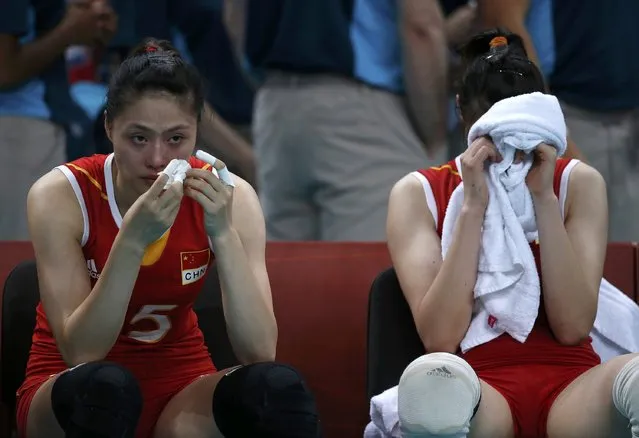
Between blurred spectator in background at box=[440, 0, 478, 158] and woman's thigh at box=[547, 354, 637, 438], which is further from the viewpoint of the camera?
blurred spectator in background at box=[440, 0, 478, 158]

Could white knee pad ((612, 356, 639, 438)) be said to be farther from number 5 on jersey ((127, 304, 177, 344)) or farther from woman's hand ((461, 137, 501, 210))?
number 5 on jersey ((127, 304, 177, 344))

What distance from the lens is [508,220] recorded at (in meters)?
2.08

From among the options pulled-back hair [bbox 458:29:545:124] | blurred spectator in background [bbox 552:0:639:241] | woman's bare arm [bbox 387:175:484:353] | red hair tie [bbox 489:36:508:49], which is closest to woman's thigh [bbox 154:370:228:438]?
woman's bare arm [bbox 387:175:484:353]

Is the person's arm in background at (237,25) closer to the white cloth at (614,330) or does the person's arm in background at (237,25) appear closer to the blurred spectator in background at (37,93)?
the blurred spectator in background at (37,93)

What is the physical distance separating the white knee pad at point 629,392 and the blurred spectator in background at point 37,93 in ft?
5.54

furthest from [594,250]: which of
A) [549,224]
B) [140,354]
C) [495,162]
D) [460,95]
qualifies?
[140,354]

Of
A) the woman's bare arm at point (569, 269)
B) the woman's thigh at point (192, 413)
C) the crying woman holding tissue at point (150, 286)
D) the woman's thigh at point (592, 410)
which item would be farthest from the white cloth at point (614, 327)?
the woman's thigh at point (192, 413)

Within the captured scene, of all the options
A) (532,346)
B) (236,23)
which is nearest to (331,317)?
(532,346)

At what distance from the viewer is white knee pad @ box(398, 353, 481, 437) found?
1.75 m

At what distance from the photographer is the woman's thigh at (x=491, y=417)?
1882 mm

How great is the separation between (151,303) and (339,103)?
1107 millimetres

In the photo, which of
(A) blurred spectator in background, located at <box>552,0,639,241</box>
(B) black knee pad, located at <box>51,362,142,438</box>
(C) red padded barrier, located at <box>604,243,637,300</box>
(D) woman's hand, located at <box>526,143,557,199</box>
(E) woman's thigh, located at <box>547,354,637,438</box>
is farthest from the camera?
(A) blurred spectator in background, located at <box>552,0,639,241</box>

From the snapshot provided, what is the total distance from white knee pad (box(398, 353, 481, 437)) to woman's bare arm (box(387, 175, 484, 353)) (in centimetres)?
26

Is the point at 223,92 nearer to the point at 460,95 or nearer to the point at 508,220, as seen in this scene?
the point at 460,95
